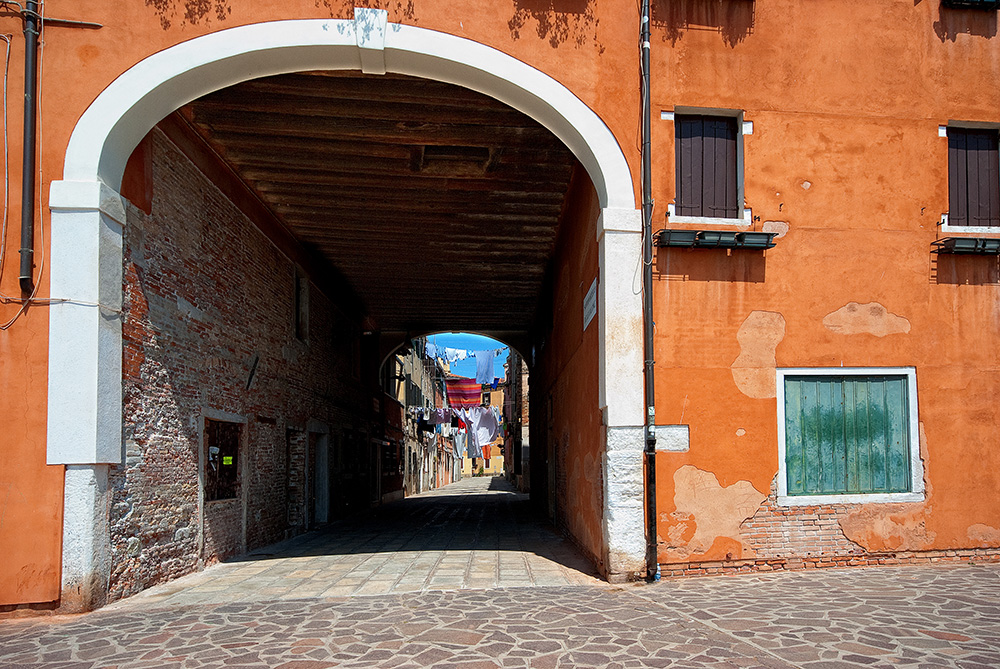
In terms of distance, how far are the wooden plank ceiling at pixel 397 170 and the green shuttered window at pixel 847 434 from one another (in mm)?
4294

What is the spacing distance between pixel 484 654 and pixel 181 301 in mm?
5157

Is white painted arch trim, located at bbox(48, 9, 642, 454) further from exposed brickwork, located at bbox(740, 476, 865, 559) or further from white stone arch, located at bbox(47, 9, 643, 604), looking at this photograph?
exposed brickwork, located at bbox(740, 476, 865, 559)

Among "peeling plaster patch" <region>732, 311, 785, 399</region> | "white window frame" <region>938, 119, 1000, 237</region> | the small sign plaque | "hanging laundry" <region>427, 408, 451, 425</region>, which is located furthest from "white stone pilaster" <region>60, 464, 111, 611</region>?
"hanging laundry" <region>427, 408, 451, 425</region>

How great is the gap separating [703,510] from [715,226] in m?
2.76

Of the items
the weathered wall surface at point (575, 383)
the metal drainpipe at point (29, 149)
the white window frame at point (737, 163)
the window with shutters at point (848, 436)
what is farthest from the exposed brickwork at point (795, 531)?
the metal drainpipe at point (29, 149)

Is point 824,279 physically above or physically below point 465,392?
above

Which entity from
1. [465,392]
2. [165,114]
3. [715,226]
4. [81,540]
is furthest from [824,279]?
[465,392]

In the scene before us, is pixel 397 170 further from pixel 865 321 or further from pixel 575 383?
pixel 865 321

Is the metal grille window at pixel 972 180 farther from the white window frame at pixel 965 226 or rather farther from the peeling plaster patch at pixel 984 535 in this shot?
the peeling plaster patch at pixel 984 535

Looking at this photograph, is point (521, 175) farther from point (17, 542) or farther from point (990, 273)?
point (17, 542)

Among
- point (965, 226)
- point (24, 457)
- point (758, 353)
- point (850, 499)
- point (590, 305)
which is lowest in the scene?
point (850, 499)

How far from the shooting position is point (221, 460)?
29.3ft

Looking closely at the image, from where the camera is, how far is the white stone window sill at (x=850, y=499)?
719 cm

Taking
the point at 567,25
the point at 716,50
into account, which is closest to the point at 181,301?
the point at 567,25
